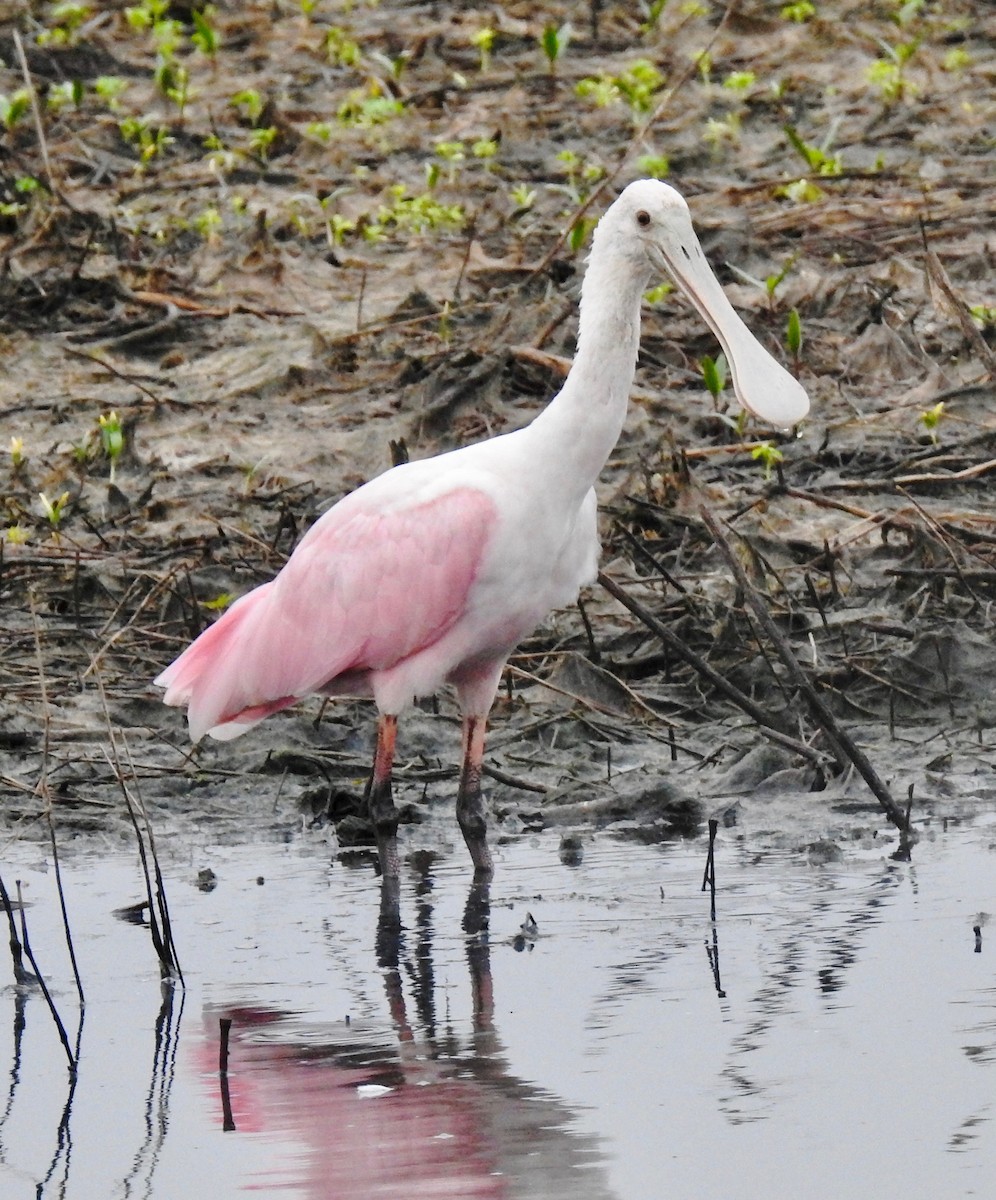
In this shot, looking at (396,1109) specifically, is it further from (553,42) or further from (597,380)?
(553,42)

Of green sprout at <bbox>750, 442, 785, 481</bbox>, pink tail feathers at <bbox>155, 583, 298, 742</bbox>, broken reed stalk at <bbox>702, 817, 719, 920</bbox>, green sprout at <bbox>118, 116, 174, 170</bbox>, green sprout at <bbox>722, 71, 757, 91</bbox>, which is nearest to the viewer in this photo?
broken reed stalk at <bbox>702, 817, 719, 920</bbox>

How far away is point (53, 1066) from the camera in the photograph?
505 cm

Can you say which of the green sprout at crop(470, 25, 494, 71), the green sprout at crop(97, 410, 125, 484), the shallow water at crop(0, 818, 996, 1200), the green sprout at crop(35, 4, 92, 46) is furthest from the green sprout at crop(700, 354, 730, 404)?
the green sprout at crop(35, 4, 92, 46)

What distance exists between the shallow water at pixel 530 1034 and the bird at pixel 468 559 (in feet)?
1.72

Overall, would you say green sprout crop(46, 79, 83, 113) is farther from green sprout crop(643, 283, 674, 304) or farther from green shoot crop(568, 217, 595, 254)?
green sprout crop(643, 283, 674, 304)

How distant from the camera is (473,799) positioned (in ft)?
23.1

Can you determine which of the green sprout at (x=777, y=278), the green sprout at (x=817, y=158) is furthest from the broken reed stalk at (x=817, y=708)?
the green sprout at (x=817, y=158)

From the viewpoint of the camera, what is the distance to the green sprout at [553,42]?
1386 cm

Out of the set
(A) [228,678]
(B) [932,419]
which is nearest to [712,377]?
(B) [932,419]

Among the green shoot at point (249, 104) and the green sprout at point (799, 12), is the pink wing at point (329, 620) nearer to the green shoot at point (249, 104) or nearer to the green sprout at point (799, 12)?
the green shoot at point (249, 104)

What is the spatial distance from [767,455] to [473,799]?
2807 millimetres

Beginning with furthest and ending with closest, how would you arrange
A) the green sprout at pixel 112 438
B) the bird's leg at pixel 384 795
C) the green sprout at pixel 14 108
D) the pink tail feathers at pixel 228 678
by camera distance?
the green sprout at pixel 14 108 → the green sprout at pixel 112 438 → the pink tail feathers at pixel 228 678 → the bird's leg at pixel 384 795

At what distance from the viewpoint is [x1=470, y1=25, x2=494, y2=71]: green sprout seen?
14.2m

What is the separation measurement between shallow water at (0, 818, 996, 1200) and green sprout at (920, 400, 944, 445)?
3026 millimetres
